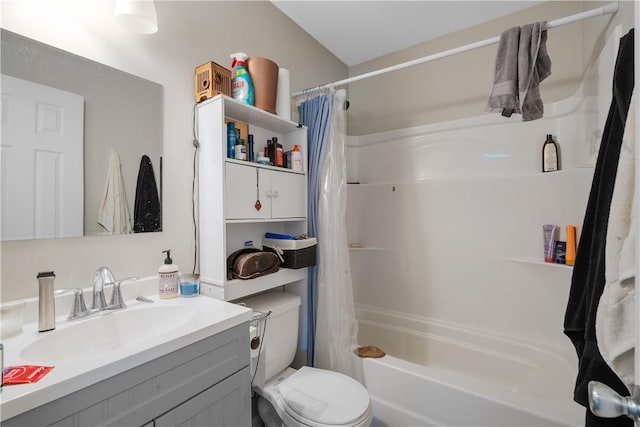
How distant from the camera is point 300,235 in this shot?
5.78 ft

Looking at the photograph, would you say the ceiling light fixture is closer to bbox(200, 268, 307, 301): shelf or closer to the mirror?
the mirror

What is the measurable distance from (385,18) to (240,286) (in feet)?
6.54

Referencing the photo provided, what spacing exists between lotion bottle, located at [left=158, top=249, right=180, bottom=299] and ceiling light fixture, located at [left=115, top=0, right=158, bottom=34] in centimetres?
91

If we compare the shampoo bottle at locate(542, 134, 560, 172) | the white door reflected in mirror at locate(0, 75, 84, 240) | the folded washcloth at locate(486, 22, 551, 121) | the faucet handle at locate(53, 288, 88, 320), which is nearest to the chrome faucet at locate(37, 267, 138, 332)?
the faucet handle at locate(53, 288, 88, 320)

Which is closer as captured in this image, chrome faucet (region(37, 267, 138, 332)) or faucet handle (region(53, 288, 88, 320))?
chrome faucet (region(37, 267, 138, 332))

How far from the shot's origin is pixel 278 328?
153 cm

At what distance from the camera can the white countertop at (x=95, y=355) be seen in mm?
593

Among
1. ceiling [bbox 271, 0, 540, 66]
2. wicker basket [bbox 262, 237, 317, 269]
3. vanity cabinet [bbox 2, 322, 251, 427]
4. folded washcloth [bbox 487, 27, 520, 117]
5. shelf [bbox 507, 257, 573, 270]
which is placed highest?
ceiling [bbox 271, 0, 540, 66]

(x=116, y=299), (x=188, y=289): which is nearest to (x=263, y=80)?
(x=188, y=289)

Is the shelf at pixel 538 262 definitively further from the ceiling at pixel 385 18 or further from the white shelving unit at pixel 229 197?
the ceiling at pixel 385 18

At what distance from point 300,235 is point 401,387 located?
3.15 feet

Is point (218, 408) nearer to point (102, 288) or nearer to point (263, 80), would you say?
point (102, 288)

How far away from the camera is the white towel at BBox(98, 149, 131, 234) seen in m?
1.12

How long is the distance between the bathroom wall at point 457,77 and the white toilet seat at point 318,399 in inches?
77.1
